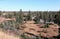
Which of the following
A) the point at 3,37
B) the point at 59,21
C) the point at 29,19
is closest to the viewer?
the point at 3,37

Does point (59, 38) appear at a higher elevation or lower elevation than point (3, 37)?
lower

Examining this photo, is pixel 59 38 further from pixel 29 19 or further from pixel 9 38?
pixel 29 19

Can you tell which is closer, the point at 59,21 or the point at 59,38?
the point at 59,38

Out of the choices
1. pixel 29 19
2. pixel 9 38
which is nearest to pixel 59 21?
pixel 29 19

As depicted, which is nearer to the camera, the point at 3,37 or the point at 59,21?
the point at 3,37

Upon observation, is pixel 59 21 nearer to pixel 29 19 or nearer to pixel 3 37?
pixel 29 19

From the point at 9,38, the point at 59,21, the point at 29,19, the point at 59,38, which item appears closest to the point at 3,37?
the point at 9,38

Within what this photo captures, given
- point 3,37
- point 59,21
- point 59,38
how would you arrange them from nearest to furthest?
point 3,37, point 59,38, point 59,21

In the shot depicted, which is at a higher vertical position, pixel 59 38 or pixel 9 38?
pixel 9 38

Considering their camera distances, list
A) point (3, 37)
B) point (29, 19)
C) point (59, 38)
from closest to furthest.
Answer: point (3, 37), point (59, 38), point (29, 19)

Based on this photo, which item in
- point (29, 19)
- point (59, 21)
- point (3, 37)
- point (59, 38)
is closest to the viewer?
point (3, 37)
